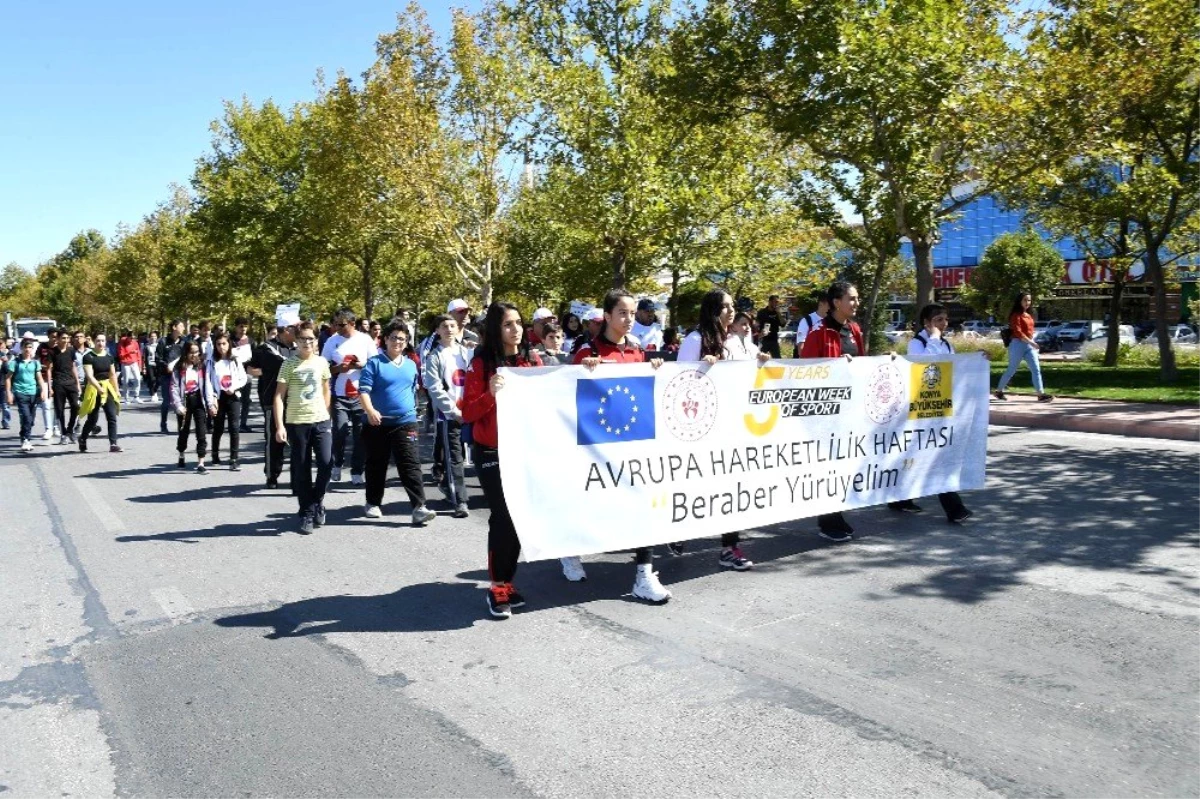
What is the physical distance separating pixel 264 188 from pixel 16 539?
28568mm

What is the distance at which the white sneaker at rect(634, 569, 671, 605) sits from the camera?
19.4ft

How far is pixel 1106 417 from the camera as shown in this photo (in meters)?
13.6

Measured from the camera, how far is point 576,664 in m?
4.95

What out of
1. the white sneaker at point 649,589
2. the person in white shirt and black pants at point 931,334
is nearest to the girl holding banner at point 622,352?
the white sneaker at point 649,589

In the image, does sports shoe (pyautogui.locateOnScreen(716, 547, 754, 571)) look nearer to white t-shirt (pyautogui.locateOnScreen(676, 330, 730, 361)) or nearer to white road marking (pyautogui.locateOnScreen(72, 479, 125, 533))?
white t-shirt (pyautogui.locateOnScreen(676, 330, 730, 361))

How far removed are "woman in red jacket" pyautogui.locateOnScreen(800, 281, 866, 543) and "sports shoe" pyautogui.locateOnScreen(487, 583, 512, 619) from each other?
2.65 metres

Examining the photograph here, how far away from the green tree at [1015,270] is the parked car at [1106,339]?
6.35 metres

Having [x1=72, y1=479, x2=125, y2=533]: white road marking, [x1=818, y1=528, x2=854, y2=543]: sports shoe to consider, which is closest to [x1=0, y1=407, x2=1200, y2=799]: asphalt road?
[x1=818, y1=528, x2=854, y2=543]: sports shoe

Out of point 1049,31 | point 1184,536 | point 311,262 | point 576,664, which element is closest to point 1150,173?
point 1049,31

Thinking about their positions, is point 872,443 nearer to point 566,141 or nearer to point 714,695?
point 714,695

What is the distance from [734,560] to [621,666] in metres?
1.94

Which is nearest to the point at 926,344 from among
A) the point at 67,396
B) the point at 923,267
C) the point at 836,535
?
the point at 836,535

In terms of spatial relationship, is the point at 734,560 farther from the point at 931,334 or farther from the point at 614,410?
the point at 931,334

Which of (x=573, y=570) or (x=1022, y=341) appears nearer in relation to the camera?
(x=573, y=570)
